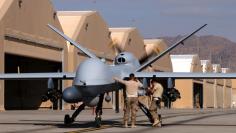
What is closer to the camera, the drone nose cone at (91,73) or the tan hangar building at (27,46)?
the drone nose cone at (91,73)

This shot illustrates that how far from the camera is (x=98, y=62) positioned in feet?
71.5

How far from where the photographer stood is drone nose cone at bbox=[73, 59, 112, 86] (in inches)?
830

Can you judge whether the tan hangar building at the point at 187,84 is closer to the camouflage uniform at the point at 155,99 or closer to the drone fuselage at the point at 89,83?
the camouflage uniform at the point at 155,99

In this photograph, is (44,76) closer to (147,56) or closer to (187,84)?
(147,56)

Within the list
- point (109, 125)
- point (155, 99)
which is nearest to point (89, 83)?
point (155, 99)

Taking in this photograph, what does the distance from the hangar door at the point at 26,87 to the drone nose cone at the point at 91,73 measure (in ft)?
135

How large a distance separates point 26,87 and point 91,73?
4370 centimetres

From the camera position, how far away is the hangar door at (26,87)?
6319 centimetres

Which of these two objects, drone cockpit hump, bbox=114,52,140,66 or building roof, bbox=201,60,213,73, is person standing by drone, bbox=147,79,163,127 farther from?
building roof, bbox=201,60,213,73

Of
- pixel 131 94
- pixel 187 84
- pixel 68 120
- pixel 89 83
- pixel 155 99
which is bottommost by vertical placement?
pixel 68 120

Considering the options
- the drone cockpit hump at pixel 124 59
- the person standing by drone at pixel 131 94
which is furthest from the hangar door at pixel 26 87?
the person standing by drone at pixel 131 94

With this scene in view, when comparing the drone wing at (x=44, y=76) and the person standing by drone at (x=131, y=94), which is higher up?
the drone wing at (x=44, y=76)

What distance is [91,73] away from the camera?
21281 millimetres

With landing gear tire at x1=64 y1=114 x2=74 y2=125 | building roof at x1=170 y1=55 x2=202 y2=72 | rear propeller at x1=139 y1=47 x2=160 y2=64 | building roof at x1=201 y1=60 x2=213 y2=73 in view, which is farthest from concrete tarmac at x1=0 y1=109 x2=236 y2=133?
building roof at x1=201 y1=60 x2=213 y2=73
